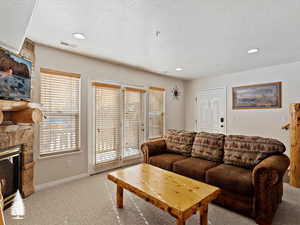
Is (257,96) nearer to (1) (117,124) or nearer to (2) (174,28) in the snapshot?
(2) (174,28)

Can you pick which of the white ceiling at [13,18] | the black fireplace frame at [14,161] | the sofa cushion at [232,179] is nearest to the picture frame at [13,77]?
the white ceiling at [13,18]

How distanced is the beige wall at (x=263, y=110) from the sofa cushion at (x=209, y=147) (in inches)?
72.9

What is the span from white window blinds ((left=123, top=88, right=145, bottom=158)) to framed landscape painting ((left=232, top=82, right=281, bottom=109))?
2.60 meters

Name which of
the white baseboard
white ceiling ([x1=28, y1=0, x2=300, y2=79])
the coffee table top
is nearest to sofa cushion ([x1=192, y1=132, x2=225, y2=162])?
the coffee table top

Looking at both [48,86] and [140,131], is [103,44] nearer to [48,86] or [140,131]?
[48,86]

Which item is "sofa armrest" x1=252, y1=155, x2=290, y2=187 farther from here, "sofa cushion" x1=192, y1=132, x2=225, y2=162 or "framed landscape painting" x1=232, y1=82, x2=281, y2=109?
"framed landscape painting" x1=232, y1=82, x2=281, y2=109

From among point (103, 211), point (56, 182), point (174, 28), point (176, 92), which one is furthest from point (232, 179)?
point (176, 92)

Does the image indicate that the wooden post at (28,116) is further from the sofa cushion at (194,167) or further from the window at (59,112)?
the sofa cushion at (194,167)

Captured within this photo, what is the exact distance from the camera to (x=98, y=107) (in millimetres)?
3445

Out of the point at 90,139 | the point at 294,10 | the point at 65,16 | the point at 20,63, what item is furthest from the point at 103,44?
the point at 294,10

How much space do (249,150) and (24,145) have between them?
11.1ft

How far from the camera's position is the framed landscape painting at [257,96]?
12.4 ft

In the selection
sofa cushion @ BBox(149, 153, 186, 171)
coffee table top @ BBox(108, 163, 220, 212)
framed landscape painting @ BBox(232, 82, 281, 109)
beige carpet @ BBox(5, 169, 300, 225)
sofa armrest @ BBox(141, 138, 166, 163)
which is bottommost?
beige carpet @ BBox(5, 169, 300, 225)

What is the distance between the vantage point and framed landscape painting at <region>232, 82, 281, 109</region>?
3.78 meters
